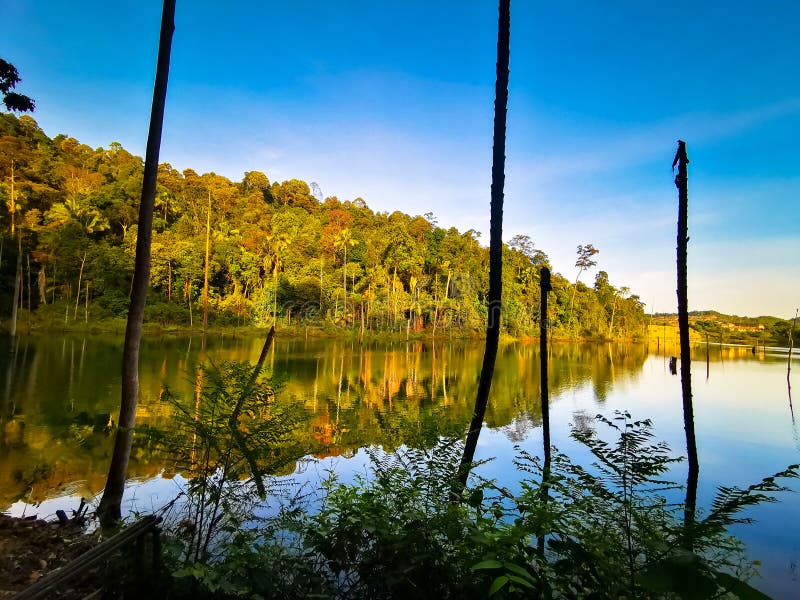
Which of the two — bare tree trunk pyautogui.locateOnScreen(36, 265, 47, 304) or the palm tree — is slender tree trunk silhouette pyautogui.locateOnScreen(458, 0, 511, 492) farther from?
the palm tree

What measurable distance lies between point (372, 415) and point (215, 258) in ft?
145

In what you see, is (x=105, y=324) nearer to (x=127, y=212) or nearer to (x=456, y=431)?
(x=127, y=212)

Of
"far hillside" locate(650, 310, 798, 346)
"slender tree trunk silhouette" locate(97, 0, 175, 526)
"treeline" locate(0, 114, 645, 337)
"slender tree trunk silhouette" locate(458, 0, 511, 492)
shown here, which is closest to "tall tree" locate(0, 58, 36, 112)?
"slender tree trunk silhouette" locate(97, 0, 175, 526)

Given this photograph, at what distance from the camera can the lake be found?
7.41 meters

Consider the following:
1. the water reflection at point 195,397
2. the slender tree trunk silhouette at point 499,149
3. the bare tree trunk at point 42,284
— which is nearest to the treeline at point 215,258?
the bare tree trunk at point 42,284

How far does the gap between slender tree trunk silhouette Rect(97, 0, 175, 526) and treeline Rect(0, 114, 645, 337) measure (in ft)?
124

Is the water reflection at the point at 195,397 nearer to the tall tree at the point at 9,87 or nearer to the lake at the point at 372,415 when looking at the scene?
the lake at the point at 372,415

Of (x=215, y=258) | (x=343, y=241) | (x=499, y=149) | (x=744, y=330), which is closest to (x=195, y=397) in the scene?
(x=499, y=149)

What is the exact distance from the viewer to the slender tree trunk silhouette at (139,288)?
5652mm

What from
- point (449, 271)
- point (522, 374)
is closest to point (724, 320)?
point (449, 271)

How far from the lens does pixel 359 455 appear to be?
1087cm

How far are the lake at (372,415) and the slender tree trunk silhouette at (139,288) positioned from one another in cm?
97

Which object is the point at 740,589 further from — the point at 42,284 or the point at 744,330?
the point at 744,330

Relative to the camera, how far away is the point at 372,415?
1502 cm
